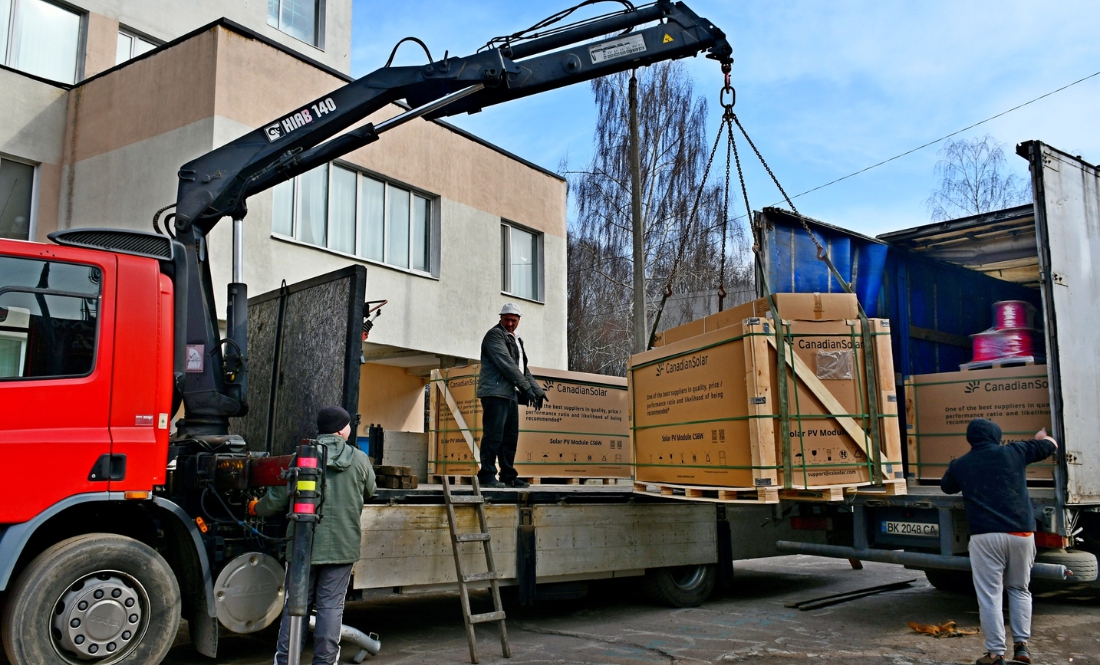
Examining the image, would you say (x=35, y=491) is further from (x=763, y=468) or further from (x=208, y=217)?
(x=763, y=468)

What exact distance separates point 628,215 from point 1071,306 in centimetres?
2350

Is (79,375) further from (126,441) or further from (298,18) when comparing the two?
(298,18)

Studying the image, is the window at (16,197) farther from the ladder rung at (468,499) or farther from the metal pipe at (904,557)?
the metal pipe at (904,557)

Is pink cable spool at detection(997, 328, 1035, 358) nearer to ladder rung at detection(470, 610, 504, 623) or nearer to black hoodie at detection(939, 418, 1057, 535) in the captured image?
black hoodie at detection(939, 418, 1057, 535)

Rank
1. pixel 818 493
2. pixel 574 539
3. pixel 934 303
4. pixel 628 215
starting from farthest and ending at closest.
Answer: pixel 628 215, pixel 934 303, pixel 574 539, pixel 818 493

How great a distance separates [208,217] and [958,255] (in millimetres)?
7369

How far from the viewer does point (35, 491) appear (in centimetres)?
453

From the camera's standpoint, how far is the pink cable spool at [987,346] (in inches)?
338

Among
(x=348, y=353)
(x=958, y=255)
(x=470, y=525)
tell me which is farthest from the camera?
(x=958, y=255)

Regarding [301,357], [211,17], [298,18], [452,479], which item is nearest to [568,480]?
[452,479]

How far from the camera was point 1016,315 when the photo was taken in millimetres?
8414

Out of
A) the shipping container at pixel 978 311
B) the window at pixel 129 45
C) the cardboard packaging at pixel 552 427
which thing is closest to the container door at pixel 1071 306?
the shipping container at pixel 978 311

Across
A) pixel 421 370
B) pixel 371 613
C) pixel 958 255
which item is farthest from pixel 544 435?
pixel 421 370

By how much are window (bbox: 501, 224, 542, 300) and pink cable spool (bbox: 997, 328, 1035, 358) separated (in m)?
8.44
